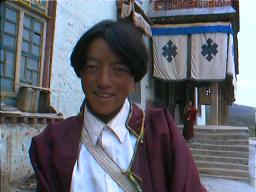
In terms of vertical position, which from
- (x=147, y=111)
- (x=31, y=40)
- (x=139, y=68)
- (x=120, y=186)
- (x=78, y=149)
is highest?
(x=31, y=40)

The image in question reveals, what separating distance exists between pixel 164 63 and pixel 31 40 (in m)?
7.61

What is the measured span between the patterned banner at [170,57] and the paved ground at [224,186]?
524 cm

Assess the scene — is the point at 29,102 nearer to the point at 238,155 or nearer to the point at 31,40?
the point at 31,40

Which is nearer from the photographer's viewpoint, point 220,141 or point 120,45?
point 120,45

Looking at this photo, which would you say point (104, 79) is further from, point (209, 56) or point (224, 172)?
point (209, 56)

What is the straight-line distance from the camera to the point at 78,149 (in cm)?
133

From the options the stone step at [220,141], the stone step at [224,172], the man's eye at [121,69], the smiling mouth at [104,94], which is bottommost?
the stone step at [224,172]

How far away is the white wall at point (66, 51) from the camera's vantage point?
7290 mm

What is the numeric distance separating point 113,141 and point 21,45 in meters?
5.07

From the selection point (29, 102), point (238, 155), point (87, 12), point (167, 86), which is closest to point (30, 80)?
point (29, 102)

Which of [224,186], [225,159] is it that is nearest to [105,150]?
[224,186]

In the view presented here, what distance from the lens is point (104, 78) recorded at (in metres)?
1.29

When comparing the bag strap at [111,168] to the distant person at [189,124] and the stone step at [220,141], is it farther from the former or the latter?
the distant person at [189,124]

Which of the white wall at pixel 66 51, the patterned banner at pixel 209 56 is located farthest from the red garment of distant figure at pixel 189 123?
the white wall at pixel 66 51
